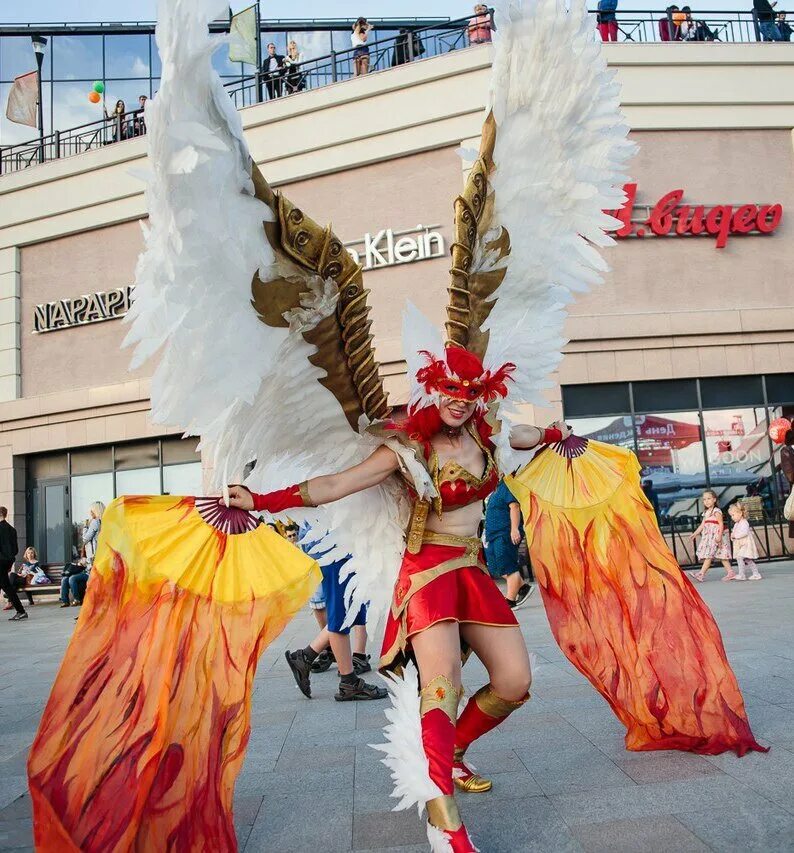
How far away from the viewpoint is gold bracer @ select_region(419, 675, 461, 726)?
2.73 meters

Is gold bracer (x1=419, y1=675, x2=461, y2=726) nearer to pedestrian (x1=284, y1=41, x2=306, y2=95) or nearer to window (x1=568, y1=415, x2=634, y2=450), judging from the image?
window (x1=568, y1=415, x2=634, y2=450)

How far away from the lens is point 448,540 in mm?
3053

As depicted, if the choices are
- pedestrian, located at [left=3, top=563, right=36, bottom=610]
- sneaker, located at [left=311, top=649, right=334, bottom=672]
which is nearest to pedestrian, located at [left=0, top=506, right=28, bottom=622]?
pedestrian, located at [left=3, top=563, right=36, bottom=610]

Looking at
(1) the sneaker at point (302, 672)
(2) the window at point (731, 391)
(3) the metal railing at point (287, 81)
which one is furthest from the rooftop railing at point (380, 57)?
(1) the sneaker at point (302, 672)

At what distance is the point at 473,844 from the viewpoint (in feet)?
8.28

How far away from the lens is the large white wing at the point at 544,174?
10.4 feet

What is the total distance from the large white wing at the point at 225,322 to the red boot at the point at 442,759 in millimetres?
758

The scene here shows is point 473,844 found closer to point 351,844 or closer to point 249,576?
point 351,844

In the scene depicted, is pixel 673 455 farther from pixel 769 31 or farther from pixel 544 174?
pixel 544 174

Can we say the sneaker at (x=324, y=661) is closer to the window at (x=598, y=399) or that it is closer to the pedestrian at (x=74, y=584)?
the pedestrian at (x=74, y=584)

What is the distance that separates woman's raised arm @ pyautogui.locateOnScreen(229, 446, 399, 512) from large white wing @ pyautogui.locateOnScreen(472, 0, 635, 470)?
1.89ft

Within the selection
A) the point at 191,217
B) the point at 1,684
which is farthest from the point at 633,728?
the point at 1,684

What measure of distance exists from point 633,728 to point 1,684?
5101mm

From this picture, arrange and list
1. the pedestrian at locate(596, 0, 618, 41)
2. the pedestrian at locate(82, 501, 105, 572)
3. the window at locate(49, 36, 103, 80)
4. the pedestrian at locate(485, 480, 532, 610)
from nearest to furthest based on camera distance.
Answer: the pedestrian at locate(485, 480, 532, 610), the pedestrian at locate(82, 501, 105, 572), the pedestrian at locate(596, 0, 618, 41), the window at locate(49, 36, 103, 80)
